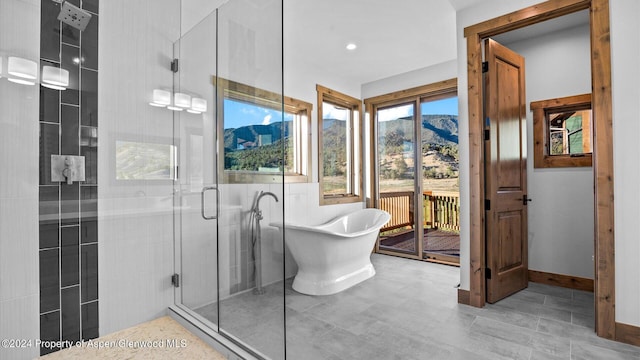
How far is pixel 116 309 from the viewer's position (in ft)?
6.85

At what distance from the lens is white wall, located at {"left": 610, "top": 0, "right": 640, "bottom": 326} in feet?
6.52

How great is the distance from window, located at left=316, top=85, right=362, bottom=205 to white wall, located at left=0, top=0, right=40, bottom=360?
2.85m

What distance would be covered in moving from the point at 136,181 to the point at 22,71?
876 millimetres

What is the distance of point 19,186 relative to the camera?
68.0 inches

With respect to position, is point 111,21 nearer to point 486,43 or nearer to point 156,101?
point 156,101

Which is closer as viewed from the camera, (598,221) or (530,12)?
(598,221)

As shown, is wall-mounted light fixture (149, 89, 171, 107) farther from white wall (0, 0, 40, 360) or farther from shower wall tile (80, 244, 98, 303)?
shower wall tile (80, 244, 98, 303)

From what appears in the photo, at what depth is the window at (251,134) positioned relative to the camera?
1.68 m

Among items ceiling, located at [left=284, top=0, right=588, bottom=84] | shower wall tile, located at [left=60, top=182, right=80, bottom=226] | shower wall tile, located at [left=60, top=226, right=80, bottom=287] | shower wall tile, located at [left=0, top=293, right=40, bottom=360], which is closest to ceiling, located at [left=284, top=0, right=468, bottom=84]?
ceiling, located at [left=284, top=0, right=588, bottom=84]

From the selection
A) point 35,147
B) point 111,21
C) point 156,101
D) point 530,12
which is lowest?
point 35,147

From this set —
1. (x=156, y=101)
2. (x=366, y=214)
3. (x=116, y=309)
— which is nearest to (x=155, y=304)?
(x=116, y=309)

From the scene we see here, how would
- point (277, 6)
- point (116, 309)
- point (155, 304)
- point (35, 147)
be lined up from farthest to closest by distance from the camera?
1. point (155, 304)
2. point (116, 309)
3. point (35, 147)
4. point (277, 6)

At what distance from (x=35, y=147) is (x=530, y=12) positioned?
12.1 feet

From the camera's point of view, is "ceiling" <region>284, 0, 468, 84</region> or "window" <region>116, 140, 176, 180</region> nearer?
"window" <region>116, 140, 176, 180</region>
